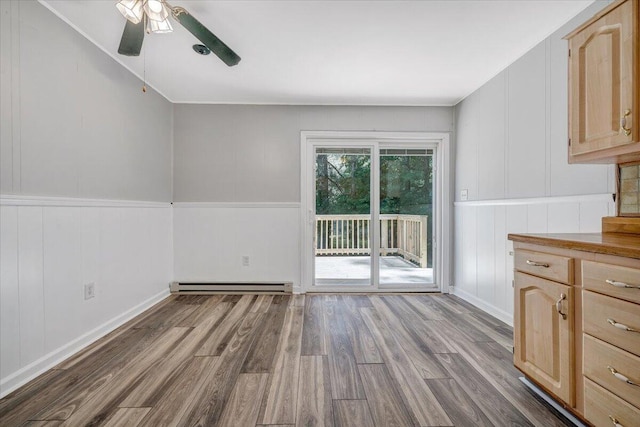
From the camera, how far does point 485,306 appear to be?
9.91ft

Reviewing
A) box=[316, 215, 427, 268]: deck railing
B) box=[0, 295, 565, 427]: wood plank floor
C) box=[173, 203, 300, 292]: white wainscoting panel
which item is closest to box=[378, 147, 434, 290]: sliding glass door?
box=[316, 215, 427, 268]: deck railing

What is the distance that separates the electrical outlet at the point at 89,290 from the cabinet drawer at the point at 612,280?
3171 mm

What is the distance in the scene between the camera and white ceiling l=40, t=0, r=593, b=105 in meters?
1.97

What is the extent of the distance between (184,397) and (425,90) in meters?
3.52

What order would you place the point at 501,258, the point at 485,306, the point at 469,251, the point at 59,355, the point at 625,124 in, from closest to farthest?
the point at 625,124 < the point at 59,355 < the point at 501,258 < the point at 485,306 < the point at 469,251

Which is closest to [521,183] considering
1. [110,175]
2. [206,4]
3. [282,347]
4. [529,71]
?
[529,71]

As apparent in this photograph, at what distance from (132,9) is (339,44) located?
145 centimetres

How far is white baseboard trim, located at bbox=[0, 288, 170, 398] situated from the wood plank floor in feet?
0.16

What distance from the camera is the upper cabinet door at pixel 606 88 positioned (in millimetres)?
1353

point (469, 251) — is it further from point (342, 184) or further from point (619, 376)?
point (619, 376)

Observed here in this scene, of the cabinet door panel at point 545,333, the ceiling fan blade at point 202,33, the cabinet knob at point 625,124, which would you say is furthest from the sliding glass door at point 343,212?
the cabinet knob at point 625,124

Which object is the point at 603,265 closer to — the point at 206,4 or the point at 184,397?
the point at 184,397

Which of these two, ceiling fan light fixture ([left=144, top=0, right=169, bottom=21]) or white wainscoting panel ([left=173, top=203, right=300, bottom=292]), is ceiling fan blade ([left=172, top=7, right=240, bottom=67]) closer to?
ceiling fan light fixture ([left=144, top=0, right=169, bottom=21])

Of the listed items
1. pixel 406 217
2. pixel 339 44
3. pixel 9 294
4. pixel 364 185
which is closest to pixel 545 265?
pixel 339 44
